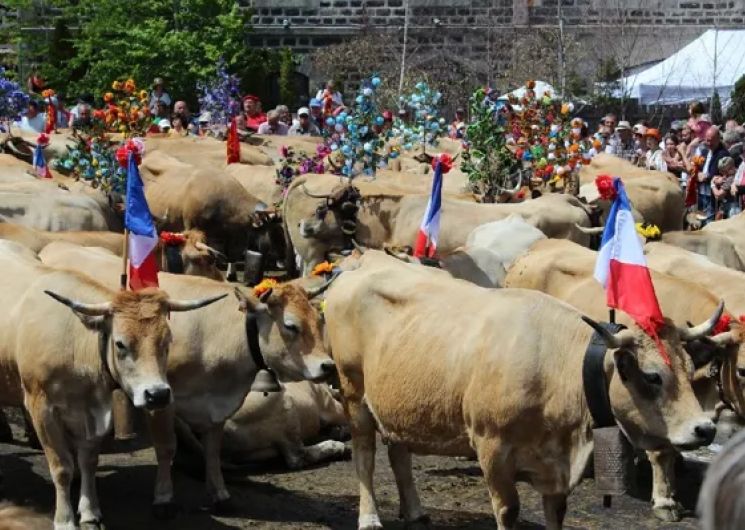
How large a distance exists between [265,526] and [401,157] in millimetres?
12452

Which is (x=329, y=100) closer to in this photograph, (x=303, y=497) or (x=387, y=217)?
(x=387, y=217)

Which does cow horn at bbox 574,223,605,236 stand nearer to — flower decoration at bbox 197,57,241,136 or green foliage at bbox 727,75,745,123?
flower decoration at bbox 197,57,241,136

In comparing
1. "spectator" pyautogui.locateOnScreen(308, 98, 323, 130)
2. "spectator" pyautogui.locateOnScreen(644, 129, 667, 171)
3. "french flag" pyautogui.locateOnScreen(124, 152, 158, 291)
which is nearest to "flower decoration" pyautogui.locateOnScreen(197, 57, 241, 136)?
"spectator" pyautogui.locateOnScreen(308, 98, 323, 130)

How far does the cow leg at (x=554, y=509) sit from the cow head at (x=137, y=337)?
211 centimetres

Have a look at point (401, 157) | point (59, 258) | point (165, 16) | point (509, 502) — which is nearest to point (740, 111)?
point (401, 157)

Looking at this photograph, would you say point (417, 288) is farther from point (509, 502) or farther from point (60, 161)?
point (60, 161)

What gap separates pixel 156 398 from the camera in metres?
7.83

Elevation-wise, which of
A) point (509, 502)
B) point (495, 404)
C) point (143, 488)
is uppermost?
point (495, 404)

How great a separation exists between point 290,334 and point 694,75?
22.1 meters

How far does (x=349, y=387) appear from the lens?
851 centimetres

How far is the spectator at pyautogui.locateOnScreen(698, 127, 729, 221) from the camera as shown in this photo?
17484 mm

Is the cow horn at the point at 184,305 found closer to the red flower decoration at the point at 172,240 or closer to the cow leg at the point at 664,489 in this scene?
the cow leg at the point at 664,489

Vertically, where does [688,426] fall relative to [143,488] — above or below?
above

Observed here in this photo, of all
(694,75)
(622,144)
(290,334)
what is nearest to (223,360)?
(290,334)
